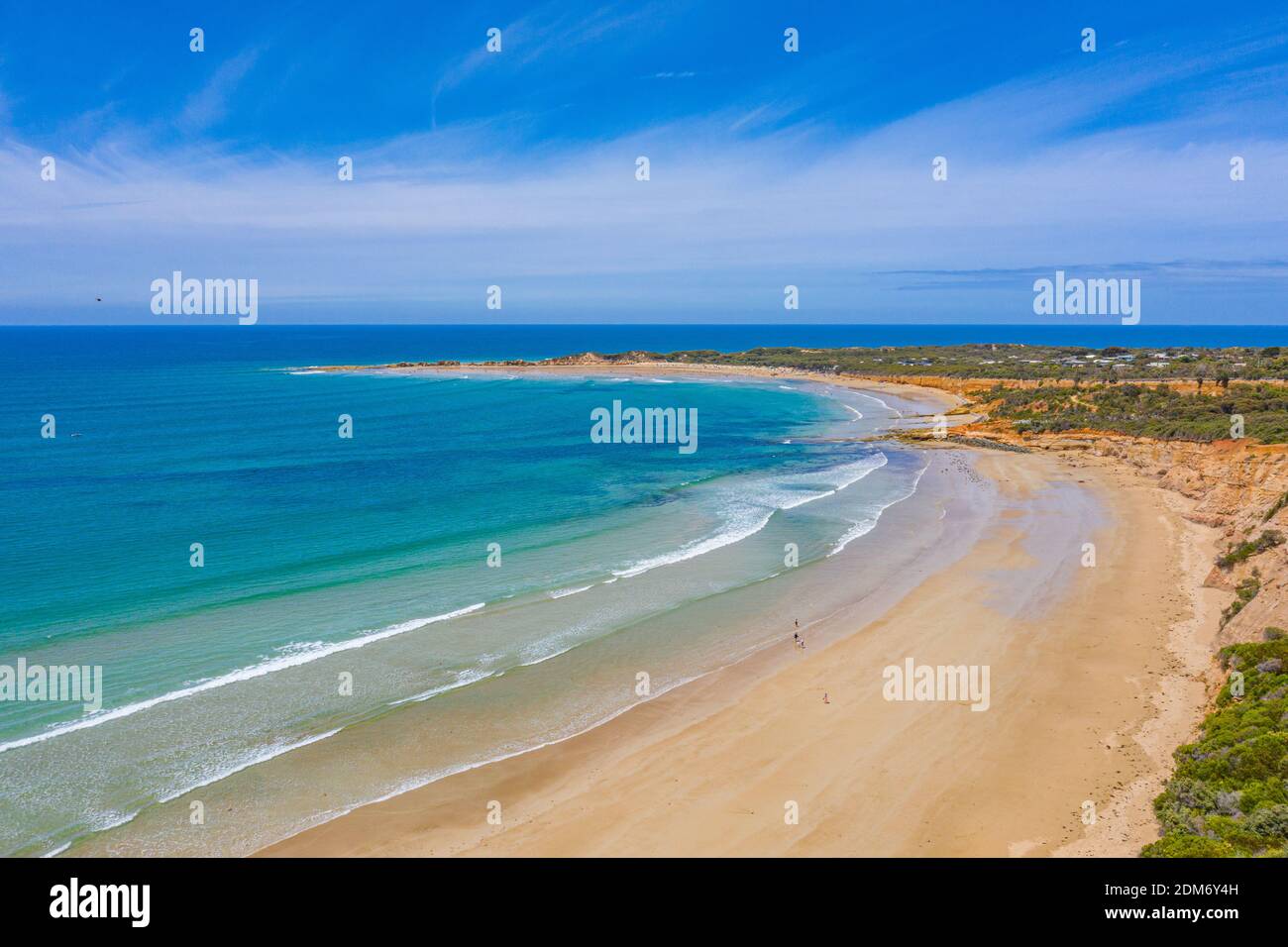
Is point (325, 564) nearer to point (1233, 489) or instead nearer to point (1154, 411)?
point (1233, 489)

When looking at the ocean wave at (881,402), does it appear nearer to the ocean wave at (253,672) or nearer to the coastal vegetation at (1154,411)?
→ the coastal vegetation at (1154,411)

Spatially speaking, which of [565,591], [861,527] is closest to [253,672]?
[565,591]

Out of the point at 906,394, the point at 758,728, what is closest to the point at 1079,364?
the point at 906,394

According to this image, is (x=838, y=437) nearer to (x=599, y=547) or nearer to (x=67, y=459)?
(x=599, y=547)

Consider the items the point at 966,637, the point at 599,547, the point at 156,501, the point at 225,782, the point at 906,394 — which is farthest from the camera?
the point at 906,394

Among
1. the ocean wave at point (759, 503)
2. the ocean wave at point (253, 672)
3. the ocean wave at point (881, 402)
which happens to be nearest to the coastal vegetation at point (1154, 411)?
the ocean wave at point (881, 402)
